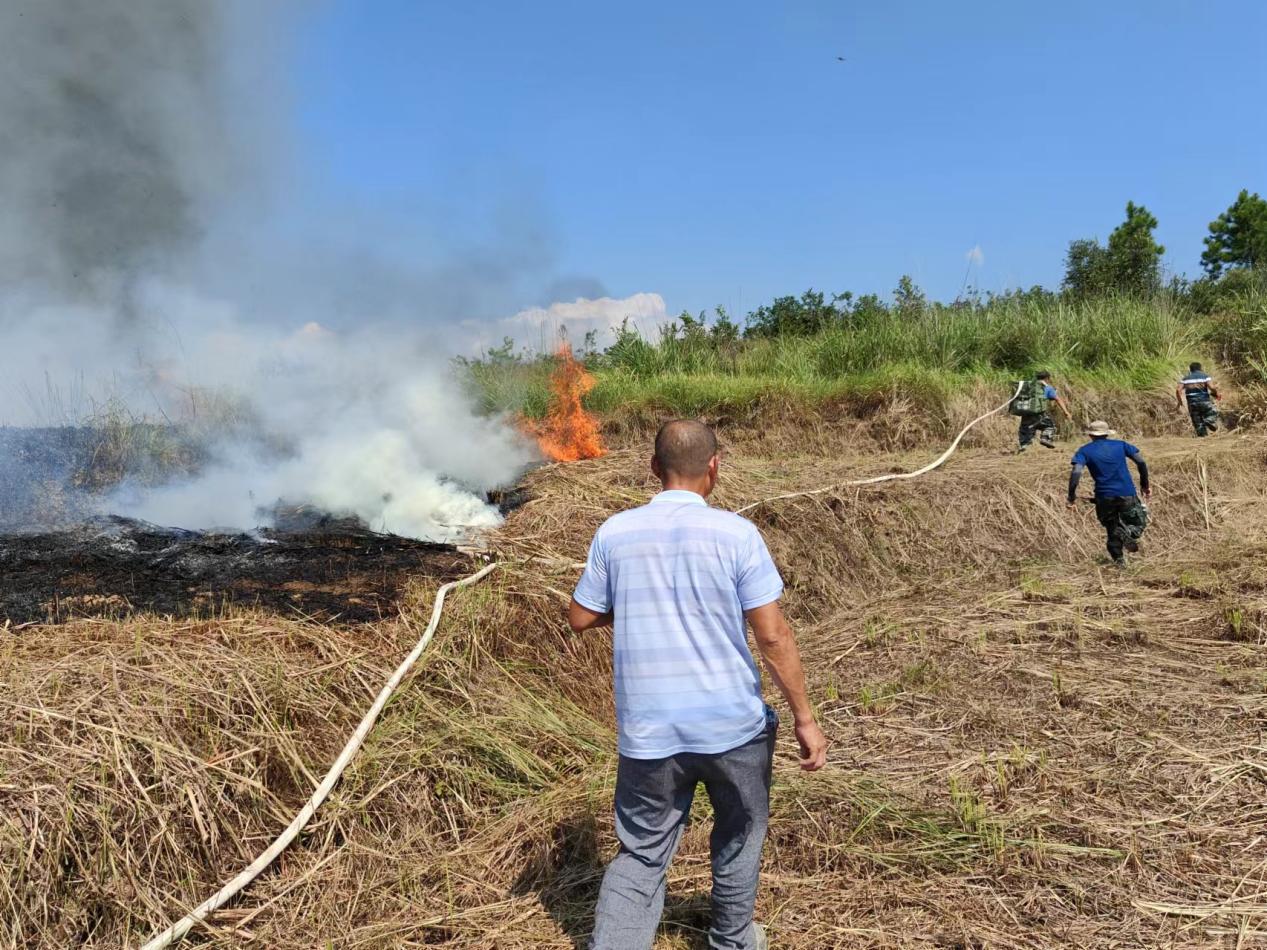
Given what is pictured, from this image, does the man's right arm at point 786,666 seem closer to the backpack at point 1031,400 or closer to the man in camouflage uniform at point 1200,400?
the backpack at point 1031,400

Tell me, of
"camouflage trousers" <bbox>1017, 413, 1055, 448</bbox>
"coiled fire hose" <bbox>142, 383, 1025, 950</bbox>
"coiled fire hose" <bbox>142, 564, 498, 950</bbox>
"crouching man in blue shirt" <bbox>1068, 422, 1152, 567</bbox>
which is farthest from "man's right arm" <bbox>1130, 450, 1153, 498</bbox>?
"coiled fire hose" <bbox>142, 564, 498, 950</bbox>

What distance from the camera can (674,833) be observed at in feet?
7.97

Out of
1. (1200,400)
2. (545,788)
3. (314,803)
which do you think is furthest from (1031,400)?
(314,803)

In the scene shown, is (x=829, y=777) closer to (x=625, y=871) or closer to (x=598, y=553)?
(x=625, y=871)

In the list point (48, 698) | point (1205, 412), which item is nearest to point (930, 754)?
point (48, 698)

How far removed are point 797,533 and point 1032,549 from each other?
8.26ft

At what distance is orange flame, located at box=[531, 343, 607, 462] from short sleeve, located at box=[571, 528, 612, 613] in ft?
23.6

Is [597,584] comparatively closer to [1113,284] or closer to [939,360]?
[939,360]

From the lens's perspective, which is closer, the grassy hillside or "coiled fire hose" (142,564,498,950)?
"coiled fire hose" (142,564,498,950)

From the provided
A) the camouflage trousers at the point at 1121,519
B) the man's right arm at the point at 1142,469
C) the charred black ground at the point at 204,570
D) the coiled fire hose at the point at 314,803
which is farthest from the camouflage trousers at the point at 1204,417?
the coiled fire hose at the point at 314,803

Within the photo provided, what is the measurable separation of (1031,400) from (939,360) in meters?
2.94

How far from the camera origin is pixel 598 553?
7.89ft

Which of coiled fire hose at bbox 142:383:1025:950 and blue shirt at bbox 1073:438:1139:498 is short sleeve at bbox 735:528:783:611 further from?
blue shirt at bbox 1073:438:1139:498

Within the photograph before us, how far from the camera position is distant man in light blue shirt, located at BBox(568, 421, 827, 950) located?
229 centimetres
